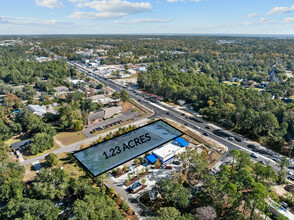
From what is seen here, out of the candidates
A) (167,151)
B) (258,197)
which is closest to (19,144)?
(167,151)

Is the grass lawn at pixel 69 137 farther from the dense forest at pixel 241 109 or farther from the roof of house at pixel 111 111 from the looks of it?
the dense forest at pixel 241 109

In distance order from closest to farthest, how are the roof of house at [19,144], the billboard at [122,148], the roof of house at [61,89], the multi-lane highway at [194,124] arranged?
the billboard at [122,148]
the multi-lane highway at [194,124]
the roof of house at [19,144]
the roof of house at [61,89]

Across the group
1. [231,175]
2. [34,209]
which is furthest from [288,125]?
[34,209]

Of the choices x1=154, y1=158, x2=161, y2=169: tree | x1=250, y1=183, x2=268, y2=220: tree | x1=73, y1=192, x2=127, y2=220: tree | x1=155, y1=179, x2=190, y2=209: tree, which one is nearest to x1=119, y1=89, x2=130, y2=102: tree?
x1=154, y1=158, x2=161, y2=169: tree

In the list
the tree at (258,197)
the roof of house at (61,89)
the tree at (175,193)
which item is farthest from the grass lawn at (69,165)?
the roof of house at (61,89)

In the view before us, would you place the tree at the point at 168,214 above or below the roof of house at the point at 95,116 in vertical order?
above

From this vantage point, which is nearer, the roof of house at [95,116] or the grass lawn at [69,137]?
the grass lawn at [69,137]

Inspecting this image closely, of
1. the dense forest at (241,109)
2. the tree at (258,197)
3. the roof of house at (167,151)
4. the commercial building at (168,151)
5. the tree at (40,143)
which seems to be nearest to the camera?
the tree at (258,197)
